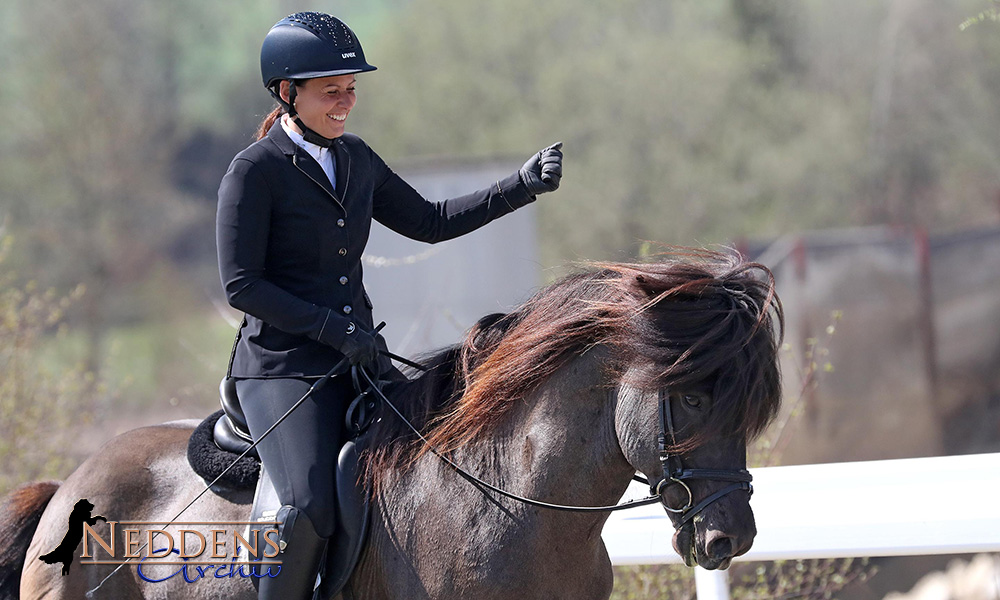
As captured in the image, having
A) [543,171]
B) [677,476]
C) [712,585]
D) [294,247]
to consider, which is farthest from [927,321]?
[294,247]

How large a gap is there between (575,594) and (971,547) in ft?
5.43

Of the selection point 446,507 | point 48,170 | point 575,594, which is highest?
point 446,507

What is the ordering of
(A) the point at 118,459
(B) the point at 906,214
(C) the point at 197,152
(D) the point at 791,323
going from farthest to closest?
(C) the point at 197,152, (B) the point at 906,214, (D) the point at 791,323, (A) the point at 118,459

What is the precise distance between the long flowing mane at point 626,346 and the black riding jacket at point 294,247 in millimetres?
344

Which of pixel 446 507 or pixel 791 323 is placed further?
pixel 791 323

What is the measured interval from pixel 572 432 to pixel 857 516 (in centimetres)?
155

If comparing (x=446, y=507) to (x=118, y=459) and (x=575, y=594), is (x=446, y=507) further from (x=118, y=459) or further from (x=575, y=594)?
(x=118, y=459)

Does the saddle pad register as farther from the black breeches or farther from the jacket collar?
the jacket collar

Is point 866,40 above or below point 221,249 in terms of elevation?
below

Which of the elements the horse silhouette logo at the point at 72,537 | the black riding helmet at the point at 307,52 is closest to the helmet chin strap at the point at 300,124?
the black riding helmet at the point at 307,52

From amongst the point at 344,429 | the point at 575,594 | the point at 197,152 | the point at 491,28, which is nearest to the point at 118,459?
the point at 344,429

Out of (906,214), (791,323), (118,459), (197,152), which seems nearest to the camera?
(118,459)

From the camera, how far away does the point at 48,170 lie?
84.6 feet

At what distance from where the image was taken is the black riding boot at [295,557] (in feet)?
9.50
